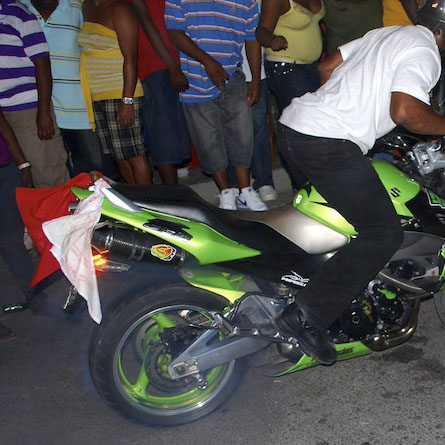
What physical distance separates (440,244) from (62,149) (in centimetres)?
342

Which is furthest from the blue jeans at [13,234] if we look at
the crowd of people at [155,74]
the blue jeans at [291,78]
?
the blue jeans at [291,78]

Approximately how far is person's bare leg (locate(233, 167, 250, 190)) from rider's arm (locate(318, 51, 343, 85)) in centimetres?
204

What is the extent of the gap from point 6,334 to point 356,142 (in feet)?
9.10

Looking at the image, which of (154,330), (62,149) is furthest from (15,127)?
(154,330)

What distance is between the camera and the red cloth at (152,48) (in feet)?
17.2

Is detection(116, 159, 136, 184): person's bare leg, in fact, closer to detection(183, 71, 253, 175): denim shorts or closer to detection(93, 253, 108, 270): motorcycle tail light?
detection(183, 71, 253, 175): denim shorts

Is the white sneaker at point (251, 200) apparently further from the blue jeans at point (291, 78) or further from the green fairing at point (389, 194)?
the green fairing at point (389, 194)

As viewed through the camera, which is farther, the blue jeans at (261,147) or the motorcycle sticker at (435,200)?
the blue jeans at (261,147)

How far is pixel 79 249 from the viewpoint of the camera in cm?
271

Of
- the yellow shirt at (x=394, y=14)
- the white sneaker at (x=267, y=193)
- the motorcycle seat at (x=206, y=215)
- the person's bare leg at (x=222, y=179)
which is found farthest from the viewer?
the white sneaker at (x=267, y=193)

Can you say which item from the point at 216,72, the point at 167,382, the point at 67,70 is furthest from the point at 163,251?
the point at 67,70

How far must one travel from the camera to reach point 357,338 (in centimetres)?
321

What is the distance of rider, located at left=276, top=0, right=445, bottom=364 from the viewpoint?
276 centimetres

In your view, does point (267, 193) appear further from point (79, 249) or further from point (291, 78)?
point (79, 249)
